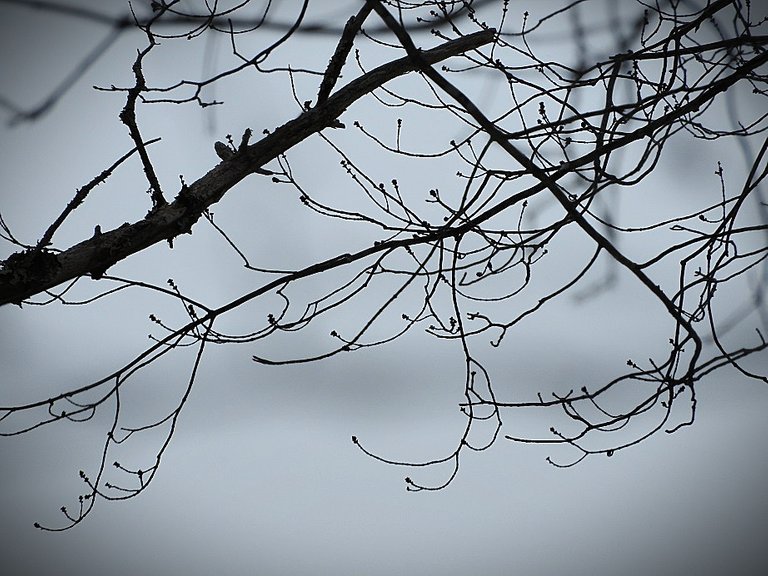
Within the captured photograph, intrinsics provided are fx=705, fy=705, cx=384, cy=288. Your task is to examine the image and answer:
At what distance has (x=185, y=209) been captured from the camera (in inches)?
60.6

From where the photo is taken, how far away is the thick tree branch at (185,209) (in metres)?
1.47

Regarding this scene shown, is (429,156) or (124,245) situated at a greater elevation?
(429,156)

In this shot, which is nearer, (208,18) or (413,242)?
(208,18)

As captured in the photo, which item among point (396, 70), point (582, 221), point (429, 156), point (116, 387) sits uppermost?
point (396, 70)

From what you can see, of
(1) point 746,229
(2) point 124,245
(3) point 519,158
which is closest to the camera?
(3) point 519,158

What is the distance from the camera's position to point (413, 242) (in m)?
1.47

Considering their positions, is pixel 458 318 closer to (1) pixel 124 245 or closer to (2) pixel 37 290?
(1) pixel 124 245

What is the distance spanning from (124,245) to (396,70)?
73 centimetres

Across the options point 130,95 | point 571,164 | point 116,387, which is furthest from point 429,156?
point 116,387

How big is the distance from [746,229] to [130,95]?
1.28 m

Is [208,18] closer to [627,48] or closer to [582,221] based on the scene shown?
[582,221]

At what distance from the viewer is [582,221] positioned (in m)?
1.29

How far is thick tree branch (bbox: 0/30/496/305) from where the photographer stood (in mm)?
1468

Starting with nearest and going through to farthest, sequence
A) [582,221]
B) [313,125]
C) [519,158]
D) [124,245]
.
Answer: [519,158] < [582,221] < [124,245] < [313,125]
